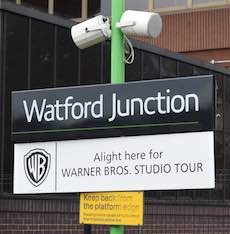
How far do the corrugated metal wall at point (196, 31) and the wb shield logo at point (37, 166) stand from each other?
17.7 metres

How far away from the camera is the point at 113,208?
6.22 meters

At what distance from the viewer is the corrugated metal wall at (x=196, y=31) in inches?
944

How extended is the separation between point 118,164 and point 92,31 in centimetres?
140

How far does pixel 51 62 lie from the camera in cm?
1153

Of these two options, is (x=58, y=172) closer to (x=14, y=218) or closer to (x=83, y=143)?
(x=83, y=143)

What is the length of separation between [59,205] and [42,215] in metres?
0.42

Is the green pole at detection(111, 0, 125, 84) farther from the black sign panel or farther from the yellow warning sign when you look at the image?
the yellow warning sign

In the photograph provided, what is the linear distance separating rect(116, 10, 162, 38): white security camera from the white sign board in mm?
1064

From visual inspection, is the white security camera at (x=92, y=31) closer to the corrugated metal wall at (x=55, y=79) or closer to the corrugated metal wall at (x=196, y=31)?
the corrugated metal wall at (x=55, y=79)

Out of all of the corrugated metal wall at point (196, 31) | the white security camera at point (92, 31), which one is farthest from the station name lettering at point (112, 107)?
the corrugated metal wall at point (196, 31)

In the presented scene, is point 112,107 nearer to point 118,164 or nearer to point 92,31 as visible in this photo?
point 118,164

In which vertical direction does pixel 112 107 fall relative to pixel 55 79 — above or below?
below

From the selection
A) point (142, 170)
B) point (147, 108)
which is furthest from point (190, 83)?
point (142, 170)

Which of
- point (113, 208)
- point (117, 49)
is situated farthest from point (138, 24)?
point (113, 208)
